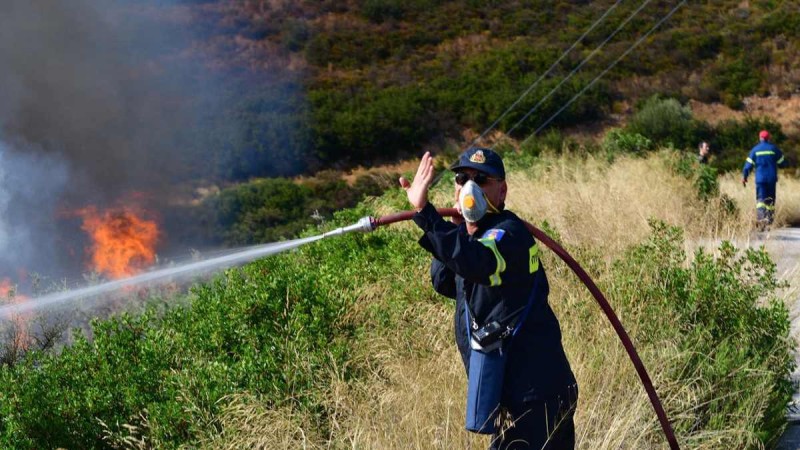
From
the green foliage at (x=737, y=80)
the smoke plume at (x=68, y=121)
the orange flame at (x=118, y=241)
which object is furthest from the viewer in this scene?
the green foliage at (x=737, y=80)

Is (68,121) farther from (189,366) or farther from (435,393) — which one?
(435,393)

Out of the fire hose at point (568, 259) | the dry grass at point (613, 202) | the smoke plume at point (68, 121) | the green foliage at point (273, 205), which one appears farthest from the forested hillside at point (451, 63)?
the fire hose at point (568, 259)

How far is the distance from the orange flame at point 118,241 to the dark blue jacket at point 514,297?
7.06 m

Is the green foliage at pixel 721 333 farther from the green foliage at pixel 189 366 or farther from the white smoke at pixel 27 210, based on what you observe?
the white smoke at pixel 27 210

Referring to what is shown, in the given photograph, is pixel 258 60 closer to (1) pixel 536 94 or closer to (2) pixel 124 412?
(1) pixel 536 94

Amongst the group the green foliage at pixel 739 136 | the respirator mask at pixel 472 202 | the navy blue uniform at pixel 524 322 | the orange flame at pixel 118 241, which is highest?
the respirator mask at pixel 472 202

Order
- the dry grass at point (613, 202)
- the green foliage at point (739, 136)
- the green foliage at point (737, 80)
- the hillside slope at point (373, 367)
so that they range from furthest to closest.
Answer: the green foliage at point (737, 80), the green foliage at point (739, 136), the dry grass at point (613, 202), the hillside slope at point (373, 367)

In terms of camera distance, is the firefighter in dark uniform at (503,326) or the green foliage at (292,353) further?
the green foliage at (292,353)

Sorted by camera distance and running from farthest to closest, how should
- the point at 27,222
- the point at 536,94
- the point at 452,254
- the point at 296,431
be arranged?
1. the point at 536,94
2. the point at 27,222
3. the point at 296,431
4. the point at 452,254

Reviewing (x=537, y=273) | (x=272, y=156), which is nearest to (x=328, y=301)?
(x=537, y=273)

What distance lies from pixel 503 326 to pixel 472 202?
1.54ft

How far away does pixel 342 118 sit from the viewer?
30984 millimetres

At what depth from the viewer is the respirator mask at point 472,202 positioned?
358 centimetres

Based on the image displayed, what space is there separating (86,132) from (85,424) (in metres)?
10.6
